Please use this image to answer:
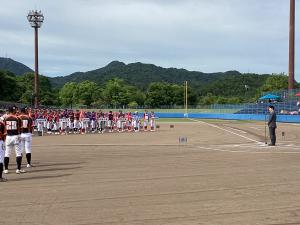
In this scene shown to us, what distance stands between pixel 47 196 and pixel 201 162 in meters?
8.18

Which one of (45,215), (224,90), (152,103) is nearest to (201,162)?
(45,215)

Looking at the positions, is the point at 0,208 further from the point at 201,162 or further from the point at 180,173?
the point at 201,162

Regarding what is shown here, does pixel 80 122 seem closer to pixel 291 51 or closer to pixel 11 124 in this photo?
pixel 11 124

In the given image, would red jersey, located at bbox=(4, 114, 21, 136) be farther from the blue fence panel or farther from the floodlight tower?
the floodlight tower

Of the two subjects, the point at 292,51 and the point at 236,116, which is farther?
the point at 236,116

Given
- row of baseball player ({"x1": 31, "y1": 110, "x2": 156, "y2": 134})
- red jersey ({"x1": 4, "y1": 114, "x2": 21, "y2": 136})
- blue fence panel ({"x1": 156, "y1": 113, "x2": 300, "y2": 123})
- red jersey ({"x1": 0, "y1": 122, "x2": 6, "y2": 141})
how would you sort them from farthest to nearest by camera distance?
blue fence panel ({"x1": 156, "y1": 113, "x2": 300, "y2": 123}) → row of baseball player ({"x1": 31, "y1": 110, "x2": 156, "y2": 134}) → red jersey ({"x1": 4, "y1": 114, "x2": 21, "y2": 136}) → red jersey ({"x1": 0, "y1": 122, "x2": 6, "y2": 141})

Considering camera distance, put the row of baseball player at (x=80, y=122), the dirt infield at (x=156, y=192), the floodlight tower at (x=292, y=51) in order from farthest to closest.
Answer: the floodlight tower at (x=292, y=51)
the row of baseball player at (x=80, y=122)
the dirt infield at (x=156, y=192)

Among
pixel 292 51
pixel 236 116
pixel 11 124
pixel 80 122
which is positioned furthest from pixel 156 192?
pixel 236 116

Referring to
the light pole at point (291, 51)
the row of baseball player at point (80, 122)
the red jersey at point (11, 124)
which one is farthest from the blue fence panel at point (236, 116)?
the red jersey at point (11, 124)

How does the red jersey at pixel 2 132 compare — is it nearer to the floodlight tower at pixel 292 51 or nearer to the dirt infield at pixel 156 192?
the dirt infield at pixel 156 192

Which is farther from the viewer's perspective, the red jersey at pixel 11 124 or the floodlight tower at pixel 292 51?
the floodlight tower at pixel 292 51

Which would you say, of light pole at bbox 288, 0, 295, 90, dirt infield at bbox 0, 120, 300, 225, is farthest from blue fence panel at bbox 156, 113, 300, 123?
dirt infield at bbox 0, 120, 300, 225

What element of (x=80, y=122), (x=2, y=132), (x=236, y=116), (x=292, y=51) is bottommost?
(x=236, y=116)

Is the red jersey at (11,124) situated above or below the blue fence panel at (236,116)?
above
